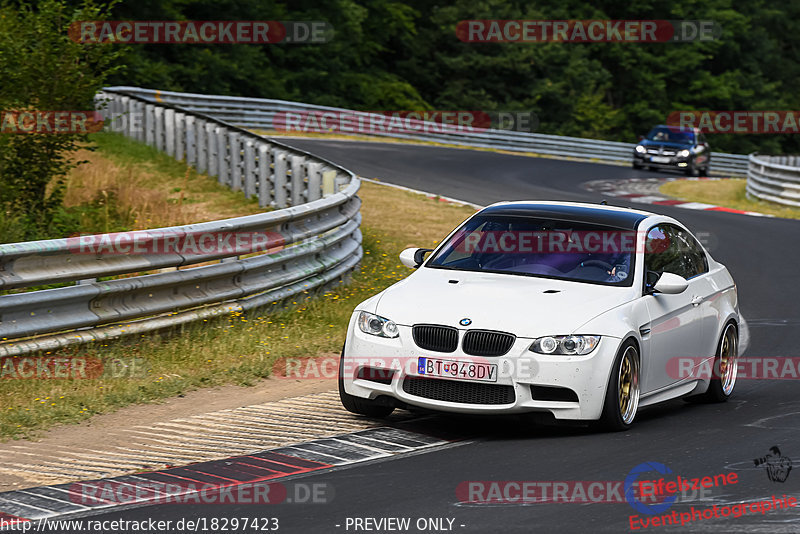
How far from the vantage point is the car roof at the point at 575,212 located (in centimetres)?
889

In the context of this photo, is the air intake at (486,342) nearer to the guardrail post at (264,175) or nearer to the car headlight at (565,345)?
the car headlight at (565,345)

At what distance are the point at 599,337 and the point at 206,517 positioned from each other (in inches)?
115

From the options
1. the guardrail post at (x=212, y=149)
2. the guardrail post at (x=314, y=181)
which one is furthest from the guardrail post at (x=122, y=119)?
the guardrail post at (x=314, y=181)

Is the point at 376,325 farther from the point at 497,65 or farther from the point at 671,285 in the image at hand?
the point at 497,65

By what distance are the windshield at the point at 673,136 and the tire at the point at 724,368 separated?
28.8 metres

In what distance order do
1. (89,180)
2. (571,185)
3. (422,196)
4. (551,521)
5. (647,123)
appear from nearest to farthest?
(551,521)
(89,180)
(422,196)
(571,185)
(647,123)

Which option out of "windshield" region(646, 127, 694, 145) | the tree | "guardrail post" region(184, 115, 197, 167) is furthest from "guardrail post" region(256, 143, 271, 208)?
"windshield" region(646, 127, 694, 145)

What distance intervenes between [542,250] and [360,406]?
1818 mm

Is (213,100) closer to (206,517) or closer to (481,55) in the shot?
(481,55)

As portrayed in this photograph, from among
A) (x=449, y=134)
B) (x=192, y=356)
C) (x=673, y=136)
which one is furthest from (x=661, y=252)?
(x=449, y=134)

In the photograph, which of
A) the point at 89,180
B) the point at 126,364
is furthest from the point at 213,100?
the point at 126,364

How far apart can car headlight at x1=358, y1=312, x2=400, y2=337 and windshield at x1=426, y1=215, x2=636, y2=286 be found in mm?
1048

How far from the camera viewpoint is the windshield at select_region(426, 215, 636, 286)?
8.45 metres

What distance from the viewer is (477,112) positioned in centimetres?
5403
